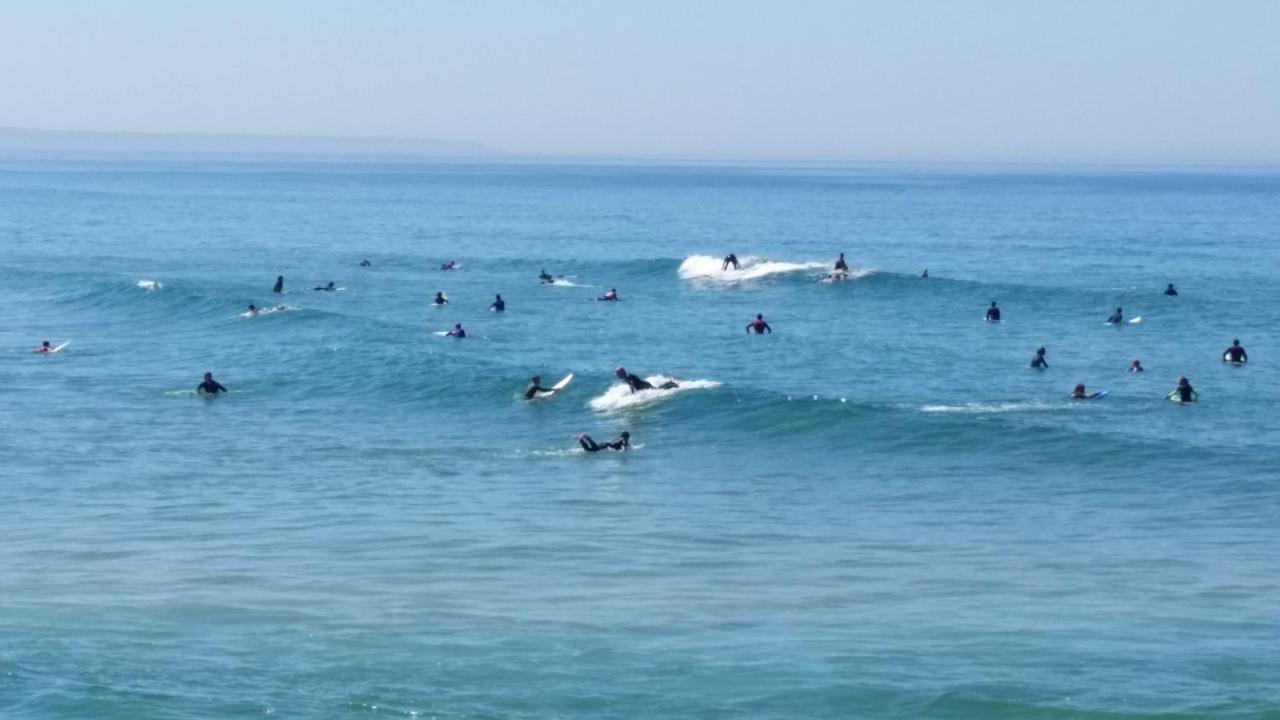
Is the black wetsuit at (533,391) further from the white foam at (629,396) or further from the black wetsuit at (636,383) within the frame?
the black wetsuit at (636,383)

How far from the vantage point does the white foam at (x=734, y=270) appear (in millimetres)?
81250

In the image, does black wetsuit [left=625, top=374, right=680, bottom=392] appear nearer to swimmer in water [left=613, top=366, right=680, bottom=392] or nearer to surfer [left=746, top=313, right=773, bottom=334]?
swimmer in water [left=613, top=366, right=680, bottom=392]

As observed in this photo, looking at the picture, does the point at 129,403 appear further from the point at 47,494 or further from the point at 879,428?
the point at 879,428

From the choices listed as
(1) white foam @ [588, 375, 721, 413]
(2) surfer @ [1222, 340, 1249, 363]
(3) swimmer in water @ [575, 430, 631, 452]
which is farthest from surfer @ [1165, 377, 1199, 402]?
(3) swimmer in water @ [575, 430, 631, 452]

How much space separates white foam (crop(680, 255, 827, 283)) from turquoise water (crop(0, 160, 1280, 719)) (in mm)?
4344

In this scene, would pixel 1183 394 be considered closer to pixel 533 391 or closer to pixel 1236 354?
pixel 1236 354

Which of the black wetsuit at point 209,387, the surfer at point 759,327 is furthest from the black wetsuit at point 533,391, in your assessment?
the surfer at point 759,327

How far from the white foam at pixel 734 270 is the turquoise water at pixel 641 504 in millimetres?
4344

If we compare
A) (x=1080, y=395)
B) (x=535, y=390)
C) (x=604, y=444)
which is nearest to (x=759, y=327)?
(x=535, y=390)

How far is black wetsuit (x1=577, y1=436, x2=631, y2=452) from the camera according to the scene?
37469mm

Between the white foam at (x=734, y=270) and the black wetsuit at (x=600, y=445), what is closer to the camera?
the black wetsuit at (x=600, y=445)

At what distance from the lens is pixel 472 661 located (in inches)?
833

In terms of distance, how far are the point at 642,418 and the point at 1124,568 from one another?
56.1ft

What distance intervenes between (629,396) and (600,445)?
6.35m
